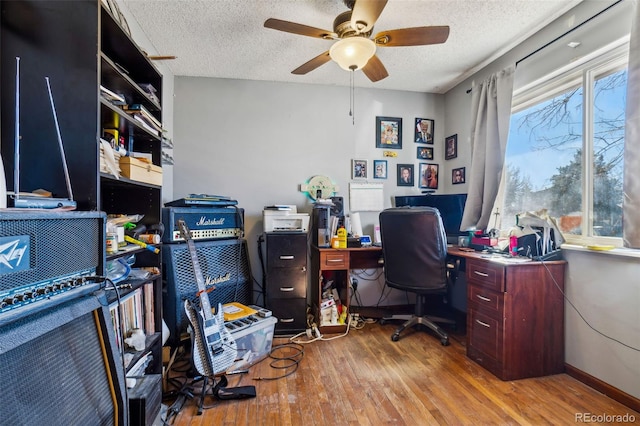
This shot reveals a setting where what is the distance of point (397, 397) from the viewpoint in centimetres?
159

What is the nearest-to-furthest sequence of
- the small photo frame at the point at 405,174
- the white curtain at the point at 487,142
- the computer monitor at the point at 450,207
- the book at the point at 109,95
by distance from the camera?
the book at the point at 109,95
the white curtain at the point at 487,142
the computer monitor at the point at 450,207
the small photo frame at the point at 405,174

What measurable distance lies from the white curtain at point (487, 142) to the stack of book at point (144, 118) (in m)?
2.44

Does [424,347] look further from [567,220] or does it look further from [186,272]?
[186,272]

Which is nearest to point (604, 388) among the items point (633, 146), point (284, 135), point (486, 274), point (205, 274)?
point (486, 274)

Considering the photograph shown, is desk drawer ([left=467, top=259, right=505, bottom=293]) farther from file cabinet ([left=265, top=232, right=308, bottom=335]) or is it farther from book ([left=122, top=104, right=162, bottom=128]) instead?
book ([left=122, top=104, right=162, bottom=128])

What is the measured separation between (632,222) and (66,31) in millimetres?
2605

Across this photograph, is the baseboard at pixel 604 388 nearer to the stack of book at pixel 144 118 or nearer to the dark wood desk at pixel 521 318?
the dark wood desk at pixel 521 318

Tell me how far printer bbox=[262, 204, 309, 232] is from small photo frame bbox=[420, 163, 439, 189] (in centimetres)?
149

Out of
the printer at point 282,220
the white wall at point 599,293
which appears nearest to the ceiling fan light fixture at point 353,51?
the printer at point 282,220

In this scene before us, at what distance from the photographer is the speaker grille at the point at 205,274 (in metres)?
1.95

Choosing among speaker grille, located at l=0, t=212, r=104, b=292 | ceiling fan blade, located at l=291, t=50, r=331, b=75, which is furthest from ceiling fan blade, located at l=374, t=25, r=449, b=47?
speaker grille, located at l=0, t=212, r=104, b=292

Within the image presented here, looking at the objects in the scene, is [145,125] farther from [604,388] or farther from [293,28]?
[604,388]

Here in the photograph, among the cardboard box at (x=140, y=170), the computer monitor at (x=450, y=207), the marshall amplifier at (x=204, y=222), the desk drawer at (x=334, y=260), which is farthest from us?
the computer monitor at (x=450, y=207)

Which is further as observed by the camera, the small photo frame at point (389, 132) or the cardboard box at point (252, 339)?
the small photo frame at point (389, 132)
